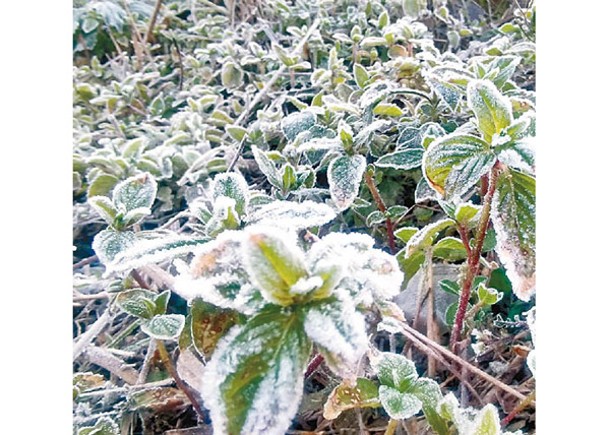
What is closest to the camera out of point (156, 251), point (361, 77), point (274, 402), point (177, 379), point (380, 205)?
point (274, 402)

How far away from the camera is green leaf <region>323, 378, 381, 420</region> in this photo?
1.60 feet

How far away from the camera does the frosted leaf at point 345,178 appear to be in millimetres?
593

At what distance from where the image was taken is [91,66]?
1261 mm

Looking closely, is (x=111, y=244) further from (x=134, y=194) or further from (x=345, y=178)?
(x=345, y=178)

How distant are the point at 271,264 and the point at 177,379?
254mm

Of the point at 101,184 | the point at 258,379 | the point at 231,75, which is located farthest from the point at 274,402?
the point at 231,75

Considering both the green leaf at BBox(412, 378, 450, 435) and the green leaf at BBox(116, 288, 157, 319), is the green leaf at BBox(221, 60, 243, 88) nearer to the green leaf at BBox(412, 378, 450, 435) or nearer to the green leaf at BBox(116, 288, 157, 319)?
the green leaf at BBox(116, 288, 157, 319)

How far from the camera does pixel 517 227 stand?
453 mm

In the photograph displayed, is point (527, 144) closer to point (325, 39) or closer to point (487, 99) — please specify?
point (487, 99)

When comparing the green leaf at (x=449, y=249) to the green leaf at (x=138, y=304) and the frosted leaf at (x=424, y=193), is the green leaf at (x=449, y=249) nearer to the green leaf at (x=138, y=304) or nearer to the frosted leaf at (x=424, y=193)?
the frosted leaf at (x=424, y=193)

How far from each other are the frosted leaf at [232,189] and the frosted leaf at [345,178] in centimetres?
11

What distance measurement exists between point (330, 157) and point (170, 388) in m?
0.30

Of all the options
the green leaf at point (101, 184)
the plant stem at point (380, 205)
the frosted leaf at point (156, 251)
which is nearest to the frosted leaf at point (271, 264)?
the frosted leaf at point (156, 251)

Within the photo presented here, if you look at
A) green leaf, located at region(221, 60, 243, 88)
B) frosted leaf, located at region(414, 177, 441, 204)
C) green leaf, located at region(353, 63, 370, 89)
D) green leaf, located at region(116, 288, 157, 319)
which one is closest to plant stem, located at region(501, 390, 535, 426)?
frosted leaf, located at region(414, 177, 441, 204)
